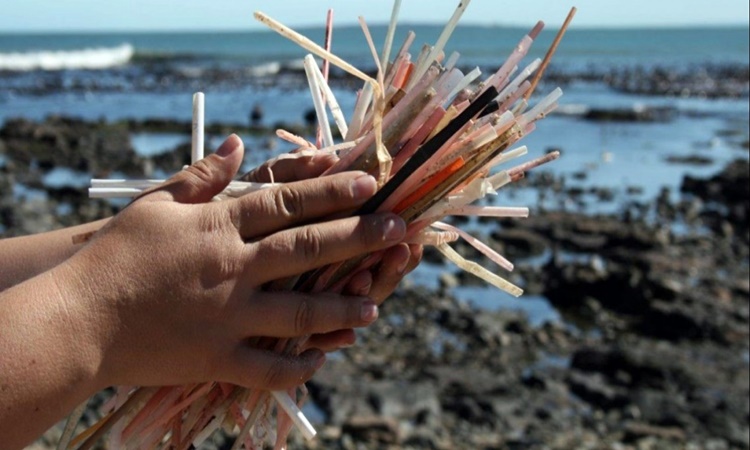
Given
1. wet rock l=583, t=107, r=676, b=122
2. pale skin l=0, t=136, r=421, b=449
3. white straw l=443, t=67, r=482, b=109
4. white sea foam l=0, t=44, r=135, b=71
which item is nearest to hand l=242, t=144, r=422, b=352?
pale skin l=0, t=136, r=421, b=449

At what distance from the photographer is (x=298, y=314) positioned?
61.2 inches

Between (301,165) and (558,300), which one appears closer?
(301,165)

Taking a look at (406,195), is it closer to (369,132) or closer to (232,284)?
(369,132)

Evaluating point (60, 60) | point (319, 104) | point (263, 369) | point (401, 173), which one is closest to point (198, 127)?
point (319, 104)

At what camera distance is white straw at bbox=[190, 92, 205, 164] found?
70.3 inches

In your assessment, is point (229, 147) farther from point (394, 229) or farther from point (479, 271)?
point (479, 271)

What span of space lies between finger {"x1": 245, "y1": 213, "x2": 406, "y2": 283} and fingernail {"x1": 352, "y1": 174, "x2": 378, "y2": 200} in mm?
40

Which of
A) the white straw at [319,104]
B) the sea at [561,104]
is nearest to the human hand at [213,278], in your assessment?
the white straw at [319,104]

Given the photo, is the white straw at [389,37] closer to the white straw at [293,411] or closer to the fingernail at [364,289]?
the fingernail at [364,289]

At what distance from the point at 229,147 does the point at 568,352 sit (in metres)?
7.28

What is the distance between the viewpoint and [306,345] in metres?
1.72

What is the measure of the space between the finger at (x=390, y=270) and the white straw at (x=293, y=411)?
24 cm

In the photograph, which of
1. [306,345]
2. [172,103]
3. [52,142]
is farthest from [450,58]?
[172,103]

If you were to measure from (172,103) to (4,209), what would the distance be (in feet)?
69.8
